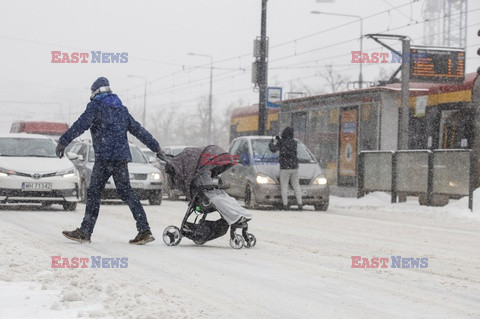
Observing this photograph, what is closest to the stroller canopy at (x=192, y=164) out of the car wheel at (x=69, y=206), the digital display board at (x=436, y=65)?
the car wheel at (x=69, y=206)

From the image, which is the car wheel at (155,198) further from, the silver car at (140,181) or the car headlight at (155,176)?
the car headlight at (155,176)

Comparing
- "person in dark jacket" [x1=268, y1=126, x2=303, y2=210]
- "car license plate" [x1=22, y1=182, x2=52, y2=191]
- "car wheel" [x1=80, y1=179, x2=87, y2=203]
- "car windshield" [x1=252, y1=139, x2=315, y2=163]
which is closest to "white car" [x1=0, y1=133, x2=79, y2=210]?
"car license plate" [x1=22, y1=182, x2=52, y2=191]

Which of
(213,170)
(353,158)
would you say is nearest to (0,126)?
(353,158)

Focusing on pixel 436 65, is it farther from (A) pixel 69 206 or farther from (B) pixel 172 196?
(A) pixel 69 206

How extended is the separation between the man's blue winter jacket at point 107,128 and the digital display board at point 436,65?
565 inches

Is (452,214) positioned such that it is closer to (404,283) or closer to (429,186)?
(429,186)

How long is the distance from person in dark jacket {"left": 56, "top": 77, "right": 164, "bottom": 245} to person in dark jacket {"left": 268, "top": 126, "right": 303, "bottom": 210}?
8.71m

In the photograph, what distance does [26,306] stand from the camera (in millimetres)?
6000

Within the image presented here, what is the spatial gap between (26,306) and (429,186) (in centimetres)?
1496

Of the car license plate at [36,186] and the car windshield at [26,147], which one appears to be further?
the car windshield at [26,147]

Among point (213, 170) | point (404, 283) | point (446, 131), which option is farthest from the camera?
point (446, 131)

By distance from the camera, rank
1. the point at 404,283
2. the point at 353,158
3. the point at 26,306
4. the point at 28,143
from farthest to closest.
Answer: the point at 353,158, the point at 28,143, the point at 404,283, the point at 26,306

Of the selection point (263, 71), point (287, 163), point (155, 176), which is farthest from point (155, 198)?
point (263, 71)

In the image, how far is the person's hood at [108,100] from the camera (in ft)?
33.9
